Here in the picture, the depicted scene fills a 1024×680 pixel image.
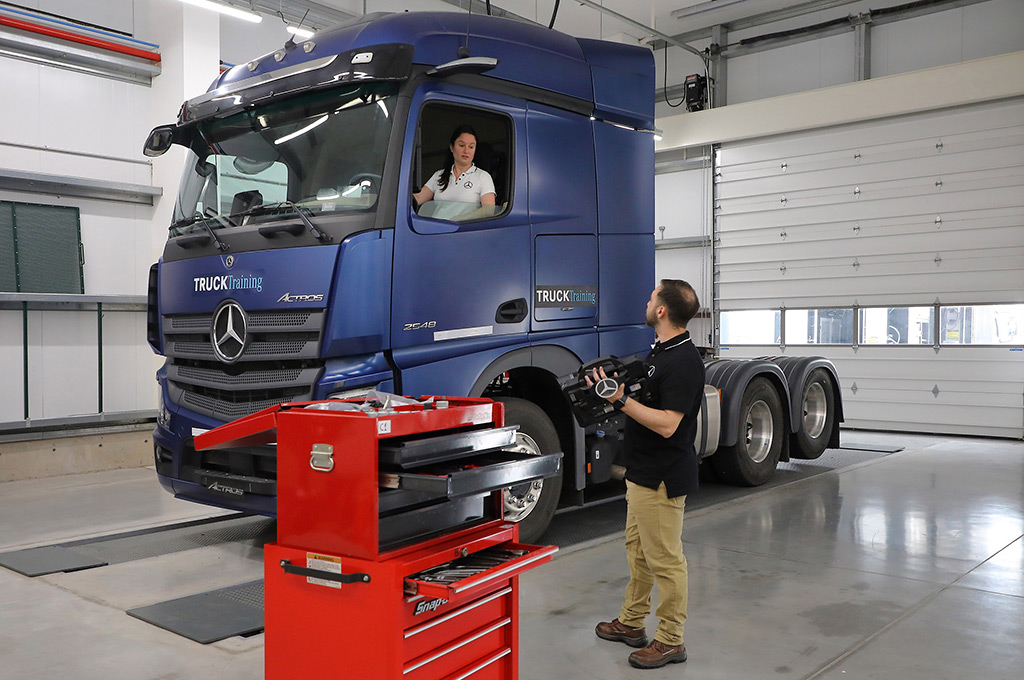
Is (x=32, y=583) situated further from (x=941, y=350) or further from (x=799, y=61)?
(x=799, y=61)

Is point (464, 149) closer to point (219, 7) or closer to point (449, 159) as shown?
point (449, 159)

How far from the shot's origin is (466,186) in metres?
4.90

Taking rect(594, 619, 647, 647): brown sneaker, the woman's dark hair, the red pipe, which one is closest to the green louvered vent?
the red pipe

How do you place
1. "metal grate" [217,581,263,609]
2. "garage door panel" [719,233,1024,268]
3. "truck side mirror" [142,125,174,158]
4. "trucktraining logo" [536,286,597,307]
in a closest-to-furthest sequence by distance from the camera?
"metal grate" [217,581,263,609]
"trucktraining logo" [536,286,597,307]
"truck side mirror" [142,125,174,158]
"garage door panel" [719,233,1024,268]

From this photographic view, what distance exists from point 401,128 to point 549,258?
4.27ft

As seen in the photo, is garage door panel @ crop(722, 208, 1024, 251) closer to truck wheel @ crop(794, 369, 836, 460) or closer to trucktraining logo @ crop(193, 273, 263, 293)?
truck wheel @ crop(794, 369, 836, 460)

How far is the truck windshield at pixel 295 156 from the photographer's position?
4531mm

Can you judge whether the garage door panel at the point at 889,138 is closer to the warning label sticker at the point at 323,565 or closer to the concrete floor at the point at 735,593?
the concrete floor at the point at 735,593

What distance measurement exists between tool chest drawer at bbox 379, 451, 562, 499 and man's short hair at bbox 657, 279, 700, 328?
1042 millimetres

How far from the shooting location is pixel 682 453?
352 cm

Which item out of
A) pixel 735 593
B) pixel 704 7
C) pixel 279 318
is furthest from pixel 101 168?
pixel 704 7

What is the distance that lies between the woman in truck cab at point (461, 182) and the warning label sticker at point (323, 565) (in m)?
2.67

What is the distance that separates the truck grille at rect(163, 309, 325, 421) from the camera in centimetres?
437

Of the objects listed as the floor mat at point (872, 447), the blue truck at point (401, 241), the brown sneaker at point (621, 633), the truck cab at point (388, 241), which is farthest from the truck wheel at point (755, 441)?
the brown sneaker at point (621, 633)
